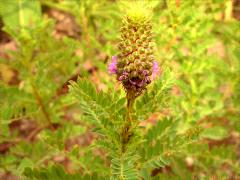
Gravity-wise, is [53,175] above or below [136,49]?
below

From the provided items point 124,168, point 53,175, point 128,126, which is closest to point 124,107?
point 128,126

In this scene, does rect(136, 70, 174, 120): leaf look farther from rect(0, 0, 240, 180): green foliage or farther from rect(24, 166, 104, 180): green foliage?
rect(24, 166, 104, 180): green foliage

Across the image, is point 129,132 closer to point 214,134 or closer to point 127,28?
point 127,28

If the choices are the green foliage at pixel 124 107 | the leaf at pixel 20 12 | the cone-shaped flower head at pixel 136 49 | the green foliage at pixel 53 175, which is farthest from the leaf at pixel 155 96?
the leaf at pixel 20 12

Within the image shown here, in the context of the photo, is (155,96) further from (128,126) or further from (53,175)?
(53,175)

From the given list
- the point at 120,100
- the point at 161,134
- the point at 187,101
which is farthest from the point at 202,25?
the point at 120,100
